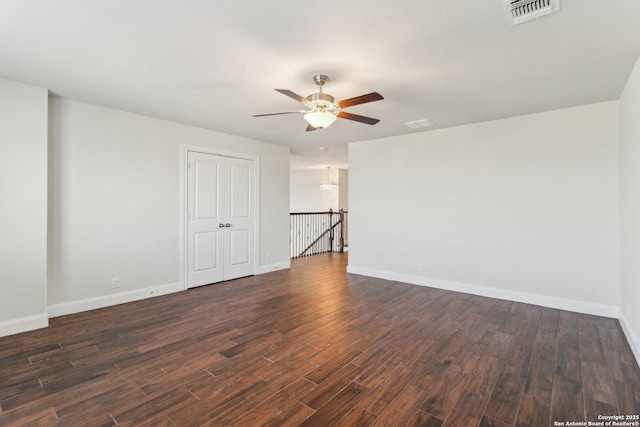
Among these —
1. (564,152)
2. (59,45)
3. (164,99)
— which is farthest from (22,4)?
(564,152)

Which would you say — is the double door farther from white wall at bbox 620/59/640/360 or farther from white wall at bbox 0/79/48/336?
white wall at bbox 620/59/640/360

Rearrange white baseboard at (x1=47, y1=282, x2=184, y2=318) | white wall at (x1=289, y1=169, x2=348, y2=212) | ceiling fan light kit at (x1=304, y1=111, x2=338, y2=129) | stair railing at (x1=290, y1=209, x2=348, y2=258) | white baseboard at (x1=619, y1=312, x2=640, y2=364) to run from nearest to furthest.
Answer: white baseboard at (x1=619, y1=312, x2=640, y2=364) < ceiling fan light kit at (x1=304, y1=111, x2=338, y2=129) < white baseboard at (x1=47, y1=282, x2=184, y2=318) < stair railing at (x1=290, y1=209, x2=348, y2=258) < white wall at (x1=289, y1=169, x2=348, y2=212)

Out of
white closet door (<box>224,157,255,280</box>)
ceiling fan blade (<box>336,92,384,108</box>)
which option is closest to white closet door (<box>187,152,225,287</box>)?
white closet door (<box>224,157,255,280</box>)

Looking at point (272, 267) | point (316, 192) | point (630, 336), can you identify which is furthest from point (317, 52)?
point (316, 192)

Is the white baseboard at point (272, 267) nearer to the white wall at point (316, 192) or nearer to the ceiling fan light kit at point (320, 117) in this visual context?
the ceiling fan light kit at point (320, 117)

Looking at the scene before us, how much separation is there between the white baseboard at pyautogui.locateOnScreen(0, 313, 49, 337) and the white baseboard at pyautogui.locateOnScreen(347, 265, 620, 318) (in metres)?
4.65

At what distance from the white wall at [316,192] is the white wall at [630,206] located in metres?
7.13

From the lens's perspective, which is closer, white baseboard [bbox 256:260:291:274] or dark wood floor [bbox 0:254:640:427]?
dark wood floor [bbox 0:254:640:427]

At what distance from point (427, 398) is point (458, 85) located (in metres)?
2.96

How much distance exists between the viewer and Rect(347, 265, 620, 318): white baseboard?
3.68 meters

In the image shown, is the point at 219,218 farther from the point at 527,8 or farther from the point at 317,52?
the point at 527,8

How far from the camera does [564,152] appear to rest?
3.88 meters

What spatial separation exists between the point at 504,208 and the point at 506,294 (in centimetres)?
124

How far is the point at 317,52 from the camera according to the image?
2500 millimetres
